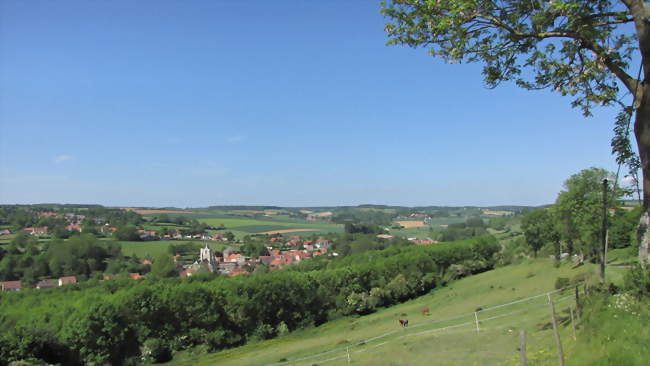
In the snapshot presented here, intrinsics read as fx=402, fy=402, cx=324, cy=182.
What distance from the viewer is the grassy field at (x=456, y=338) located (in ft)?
60.1

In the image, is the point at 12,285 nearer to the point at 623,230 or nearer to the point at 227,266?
the point at 227,266

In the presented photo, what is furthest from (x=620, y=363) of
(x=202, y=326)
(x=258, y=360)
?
(x=202, y=326)

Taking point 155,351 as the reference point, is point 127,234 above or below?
above

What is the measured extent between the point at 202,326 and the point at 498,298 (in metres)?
34.2

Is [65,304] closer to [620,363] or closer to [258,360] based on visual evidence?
[258,360]

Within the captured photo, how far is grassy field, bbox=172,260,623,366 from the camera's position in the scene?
1831 centimetres

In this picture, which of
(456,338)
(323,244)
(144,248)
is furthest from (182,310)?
(323,244)

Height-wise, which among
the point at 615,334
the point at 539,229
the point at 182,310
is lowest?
the point at 182,310

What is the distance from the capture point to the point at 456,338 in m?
23.8

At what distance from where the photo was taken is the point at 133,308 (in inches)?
1804

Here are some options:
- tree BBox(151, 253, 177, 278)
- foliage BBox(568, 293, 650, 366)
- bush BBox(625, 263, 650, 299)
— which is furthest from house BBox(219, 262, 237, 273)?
bush BBox(625, 263, 650, 299)

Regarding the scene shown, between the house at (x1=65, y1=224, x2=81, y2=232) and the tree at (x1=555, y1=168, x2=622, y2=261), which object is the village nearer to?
the house at (x1=65, y1=224, x2=81, y2=232)

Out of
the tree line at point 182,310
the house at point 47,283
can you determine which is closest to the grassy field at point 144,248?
the house at point 47,283

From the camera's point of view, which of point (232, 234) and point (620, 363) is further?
point (232, 234)
